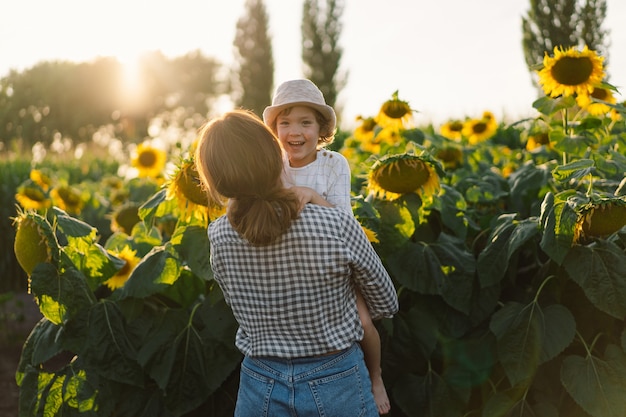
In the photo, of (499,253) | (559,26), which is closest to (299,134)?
(499,253)

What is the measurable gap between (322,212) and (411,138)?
66.1 inches

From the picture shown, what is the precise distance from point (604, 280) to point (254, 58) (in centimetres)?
3041

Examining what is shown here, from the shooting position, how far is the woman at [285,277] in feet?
5.82

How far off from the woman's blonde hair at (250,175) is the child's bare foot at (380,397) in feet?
1.88

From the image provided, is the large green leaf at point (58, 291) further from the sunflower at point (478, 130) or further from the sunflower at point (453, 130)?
the sunflower at point (478, 130)

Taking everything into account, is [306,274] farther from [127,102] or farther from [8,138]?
[127,102]

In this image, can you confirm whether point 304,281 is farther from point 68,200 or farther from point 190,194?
point 68,200

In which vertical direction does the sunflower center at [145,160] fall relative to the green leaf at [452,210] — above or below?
below

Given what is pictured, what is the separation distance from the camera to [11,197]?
7.69m

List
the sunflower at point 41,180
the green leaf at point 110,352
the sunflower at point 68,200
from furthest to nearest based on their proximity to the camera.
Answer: the sunflower at point 41,180 → the sunflower at point 68,200 → the green leaf at point 110,352

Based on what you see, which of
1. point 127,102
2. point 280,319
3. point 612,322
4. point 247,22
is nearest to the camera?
point 280,319

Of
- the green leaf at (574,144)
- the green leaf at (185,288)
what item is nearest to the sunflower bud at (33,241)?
the green leaf at (185,288)

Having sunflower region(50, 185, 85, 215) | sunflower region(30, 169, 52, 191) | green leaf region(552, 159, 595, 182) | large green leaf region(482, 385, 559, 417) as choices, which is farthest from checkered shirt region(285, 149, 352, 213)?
sunflower region(30, 169, 52, 191)

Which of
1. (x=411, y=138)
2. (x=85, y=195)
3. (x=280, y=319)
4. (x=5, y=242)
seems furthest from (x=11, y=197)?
(x=280, y=319)
